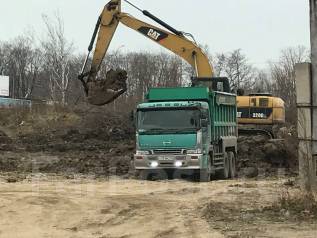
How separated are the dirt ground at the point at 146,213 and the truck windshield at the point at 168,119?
240 cm

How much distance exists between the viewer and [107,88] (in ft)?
73.4

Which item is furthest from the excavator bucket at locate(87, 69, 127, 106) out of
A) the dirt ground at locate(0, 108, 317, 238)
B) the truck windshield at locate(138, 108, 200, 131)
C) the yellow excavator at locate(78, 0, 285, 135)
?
the truck windshield at locate(138, 108, 200, 131)

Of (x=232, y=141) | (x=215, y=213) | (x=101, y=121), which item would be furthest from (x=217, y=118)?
(x=101, y=121)

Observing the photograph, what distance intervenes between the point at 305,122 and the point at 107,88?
1009cm

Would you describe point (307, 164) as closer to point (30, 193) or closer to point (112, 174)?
point (30, 193)

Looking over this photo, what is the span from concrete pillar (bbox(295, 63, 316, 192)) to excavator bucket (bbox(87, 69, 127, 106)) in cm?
933

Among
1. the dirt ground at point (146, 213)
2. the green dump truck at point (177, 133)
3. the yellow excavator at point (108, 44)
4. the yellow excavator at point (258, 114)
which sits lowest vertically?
the dirt ground at point (146, 213)

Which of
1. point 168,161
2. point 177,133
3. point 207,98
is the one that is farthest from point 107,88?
point 168,161

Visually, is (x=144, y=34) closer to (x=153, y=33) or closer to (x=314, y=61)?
(x=153, y=33)

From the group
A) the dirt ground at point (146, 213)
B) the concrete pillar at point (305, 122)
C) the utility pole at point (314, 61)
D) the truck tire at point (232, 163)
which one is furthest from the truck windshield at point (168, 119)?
the utility pole at point (314, 61)

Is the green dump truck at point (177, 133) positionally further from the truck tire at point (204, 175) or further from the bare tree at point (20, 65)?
the bare tree at point (20, 65)

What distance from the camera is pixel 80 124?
126ft

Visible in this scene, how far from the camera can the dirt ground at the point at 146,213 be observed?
10461 mm

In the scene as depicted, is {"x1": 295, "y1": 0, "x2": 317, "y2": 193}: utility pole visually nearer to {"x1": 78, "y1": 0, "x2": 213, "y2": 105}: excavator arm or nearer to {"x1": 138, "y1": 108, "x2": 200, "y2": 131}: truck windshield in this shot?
{"x1": 138, "y1": 108, "x2": 200, "y2": 131}: truck windshield
